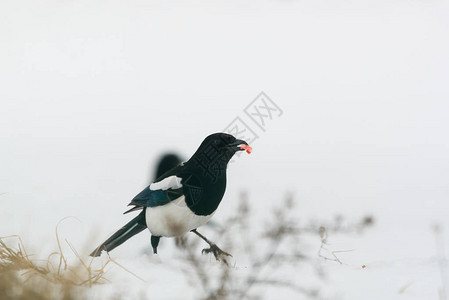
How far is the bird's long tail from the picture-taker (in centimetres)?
373

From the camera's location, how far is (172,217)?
11.2 ft

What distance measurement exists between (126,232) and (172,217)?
0.53m

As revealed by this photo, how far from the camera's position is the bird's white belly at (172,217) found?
3406 millimetres

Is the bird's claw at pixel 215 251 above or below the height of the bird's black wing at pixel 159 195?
→ below

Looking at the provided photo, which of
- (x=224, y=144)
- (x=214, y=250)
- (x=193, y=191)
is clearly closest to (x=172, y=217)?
(x=193, y=191)

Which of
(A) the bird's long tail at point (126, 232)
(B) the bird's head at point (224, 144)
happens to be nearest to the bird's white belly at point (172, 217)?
(A) the bird's long tail at point (126, 232)

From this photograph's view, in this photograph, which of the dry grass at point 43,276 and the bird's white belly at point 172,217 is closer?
the dry grass at point 43,276

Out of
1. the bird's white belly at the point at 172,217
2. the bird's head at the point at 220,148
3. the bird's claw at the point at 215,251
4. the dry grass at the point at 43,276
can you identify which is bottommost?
the bird's claw at the point at 215,251

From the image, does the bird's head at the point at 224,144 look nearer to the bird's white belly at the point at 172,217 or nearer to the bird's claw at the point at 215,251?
the bird's white belly at the point at 172,217

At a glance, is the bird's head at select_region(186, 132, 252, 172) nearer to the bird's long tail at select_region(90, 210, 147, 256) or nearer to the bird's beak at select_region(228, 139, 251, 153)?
the bird's beak at select_region(228, 139, 251, 153)

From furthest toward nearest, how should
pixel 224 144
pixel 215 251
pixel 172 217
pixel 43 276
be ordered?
pixel 215 251
pixel 224 144
pixel 172 217
pixel 43 276

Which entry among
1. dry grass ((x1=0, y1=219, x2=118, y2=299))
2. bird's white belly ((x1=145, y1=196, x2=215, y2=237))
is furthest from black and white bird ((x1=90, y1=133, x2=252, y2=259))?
dry grass ((x1=0, y1=219, x2=118, y2=299))

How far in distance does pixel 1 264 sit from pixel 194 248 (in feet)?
4.12

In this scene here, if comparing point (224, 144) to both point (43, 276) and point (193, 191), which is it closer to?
point (193, 191)
